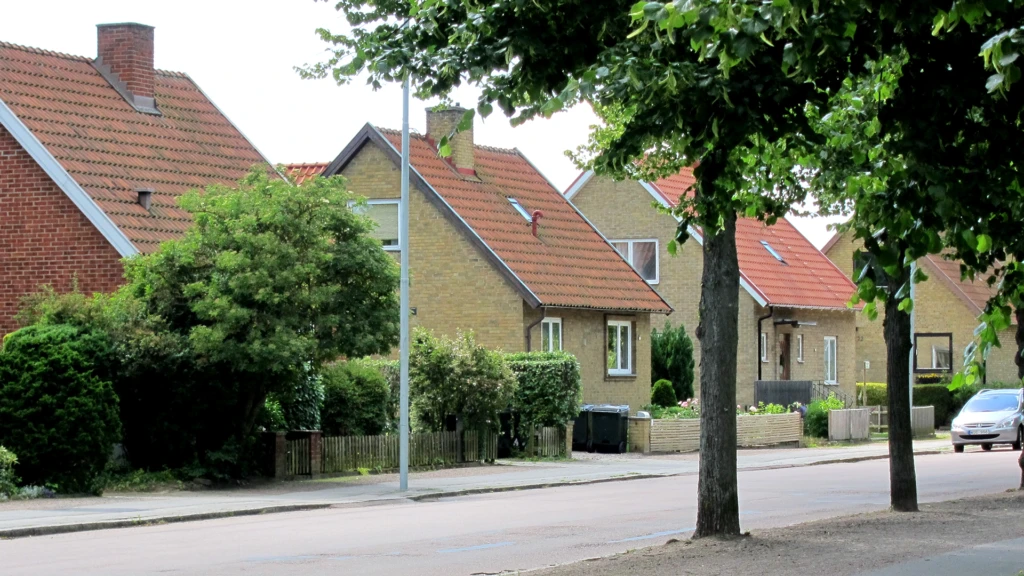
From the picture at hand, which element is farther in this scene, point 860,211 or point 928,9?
point 860,211

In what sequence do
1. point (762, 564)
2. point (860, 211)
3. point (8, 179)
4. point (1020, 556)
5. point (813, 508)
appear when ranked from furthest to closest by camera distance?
1. point (8, 179)
2. point (813, 508)
3. point (1020, 556)
4. point (762, 564)
5. point (860, 211)

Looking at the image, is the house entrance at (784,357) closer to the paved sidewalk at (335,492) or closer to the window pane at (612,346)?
the window pane at (612,346)

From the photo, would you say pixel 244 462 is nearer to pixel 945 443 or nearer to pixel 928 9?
pixel 928 9

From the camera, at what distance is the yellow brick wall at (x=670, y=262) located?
46.2 metres

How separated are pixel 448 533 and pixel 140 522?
167 inches

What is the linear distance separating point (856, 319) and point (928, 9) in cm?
4761

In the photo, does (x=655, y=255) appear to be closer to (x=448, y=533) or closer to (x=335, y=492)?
(x=335, y=492)

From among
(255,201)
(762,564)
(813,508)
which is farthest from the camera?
(255,201)

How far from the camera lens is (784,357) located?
4834cm

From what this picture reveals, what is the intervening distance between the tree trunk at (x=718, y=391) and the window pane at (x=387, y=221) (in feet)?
82.7

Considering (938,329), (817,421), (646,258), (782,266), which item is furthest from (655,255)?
(938,329)

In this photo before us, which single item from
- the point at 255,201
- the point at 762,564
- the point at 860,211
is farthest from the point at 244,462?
the point at 860,211

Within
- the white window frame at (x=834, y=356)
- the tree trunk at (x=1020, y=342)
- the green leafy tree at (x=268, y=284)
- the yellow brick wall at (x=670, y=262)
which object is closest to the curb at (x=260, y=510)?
the green leafy tree at (x=268, y=284)

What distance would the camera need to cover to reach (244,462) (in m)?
23.4
